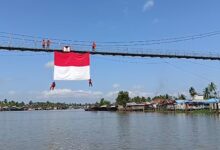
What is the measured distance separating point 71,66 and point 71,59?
441 millimetres

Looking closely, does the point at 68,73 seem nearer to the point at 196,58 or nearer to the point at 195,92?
the point at 196,58

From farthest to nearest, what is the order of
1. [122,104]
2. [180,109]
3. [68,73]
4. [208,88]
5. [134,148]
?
1. [122,104]
2. [208,88]
3. [180,109]
4. [134,148]
5. [68,73]

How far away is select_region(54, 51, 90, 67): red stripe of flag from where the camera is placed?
70.5 ft

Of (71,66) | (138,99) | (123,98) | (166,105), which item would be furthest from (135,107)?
(71,66)

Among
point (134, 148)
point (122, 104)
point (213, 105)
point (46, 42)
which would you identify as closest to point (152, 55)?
point (134, 148)

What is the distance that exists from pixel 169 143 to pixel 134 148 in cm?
346

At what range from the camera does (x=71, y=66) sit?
2150 cm

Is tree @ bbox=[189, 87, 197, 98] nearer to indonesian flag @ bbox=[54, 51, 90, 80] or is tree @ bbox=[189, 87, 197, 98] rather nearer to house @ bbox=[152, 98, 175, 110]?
house @ bbox=[152, 98, 175, 110]

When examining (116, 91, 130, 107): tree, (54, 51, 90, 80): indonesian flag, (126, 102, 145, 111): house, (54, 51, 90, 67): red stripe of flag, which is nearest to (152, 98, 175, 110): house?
(126, 102, 145, 111): house

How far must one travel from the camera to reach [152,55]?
2853 centimetres

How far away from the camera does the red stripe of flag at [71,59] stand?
21.5m

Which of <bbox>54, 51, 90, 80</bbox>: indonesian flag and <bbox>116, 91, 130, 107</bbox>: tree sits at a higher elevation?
<bbox>116, 91, 130, 107</bbox>: tree

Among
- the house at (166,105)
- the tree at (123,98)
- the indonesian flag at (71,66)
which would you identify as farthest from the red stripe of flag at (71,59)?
the tree at (123,98)

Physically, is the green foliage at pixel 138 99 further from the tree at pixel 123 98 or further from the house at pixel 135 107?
the house at pixel 135 107
